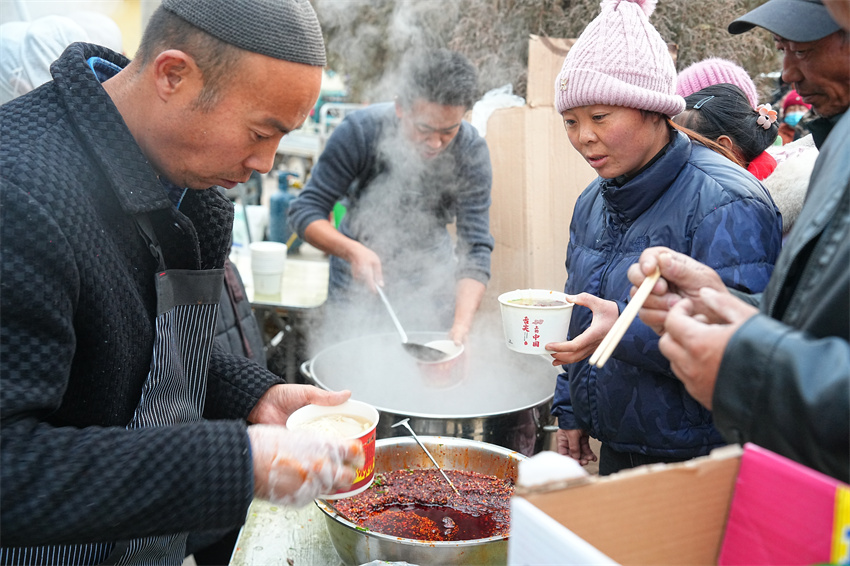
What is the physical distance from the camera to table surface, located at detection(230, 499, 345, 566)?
Result: 1744 mm

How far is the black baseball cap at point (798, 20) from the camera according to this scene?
1.60m

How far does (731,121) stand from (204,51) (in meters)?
2.31

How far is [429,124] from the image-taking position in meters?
3.39

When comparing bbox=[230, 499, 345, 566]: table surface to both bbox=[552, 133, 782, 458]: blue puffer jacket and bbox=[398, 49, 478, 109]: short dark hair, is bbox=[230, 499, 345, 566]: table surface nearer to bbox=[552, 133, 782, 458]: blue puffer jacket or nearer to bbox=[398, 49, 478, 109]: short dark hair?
bbox=[552, 133, 782, 458]: blue puffer jacket

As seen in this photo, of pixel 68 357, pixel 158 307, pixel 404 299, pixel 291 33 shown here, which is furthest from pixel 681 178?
pixel 404 299

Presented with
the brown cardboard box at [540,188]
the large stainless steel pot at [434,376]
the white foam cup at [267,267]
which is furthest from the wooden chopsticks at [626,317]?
the white foam cup at [267,267]

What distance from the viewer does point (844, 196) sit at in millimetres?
960

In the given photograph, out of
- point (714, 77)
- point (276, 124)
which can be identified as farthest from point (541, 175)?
point (276, 124)

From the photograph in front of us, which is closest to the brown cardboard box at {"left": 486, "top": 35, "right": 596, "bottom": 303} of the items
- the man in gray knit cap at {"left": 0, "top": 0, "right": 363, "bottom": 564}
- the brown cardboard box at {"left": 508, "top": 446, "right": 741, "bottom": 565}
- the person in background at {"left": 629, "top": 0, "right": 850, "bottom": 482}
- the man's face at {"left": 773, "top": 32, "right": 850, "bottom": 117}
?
the man's face at {"left": 773, "top": 32, "right": 850, "bottom": 117}

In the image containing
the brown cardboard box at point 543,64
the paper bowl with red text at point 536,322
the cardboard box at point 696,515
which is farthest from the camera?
the brown cardboard box at point 543,64

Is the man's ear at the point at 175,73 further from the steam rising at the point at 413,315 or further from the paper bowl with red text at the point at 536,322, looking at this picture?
the steam rising at the point at 413,315

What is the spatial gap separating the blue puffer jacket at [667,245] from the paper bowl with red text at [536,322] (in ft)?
0.58

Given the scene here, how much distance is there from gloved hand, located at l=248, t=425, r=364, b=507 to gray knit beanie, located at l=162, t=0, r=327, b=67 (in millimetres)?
841

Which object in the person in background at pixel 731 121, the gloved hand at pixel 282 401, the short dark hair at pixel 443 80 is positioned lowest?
the gloved hand at pixel 282 401
